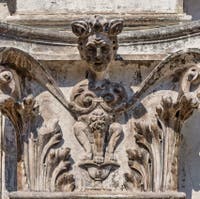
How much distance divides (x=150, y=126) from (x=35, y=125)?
61cm

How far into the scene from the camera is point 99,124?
45.3 ft

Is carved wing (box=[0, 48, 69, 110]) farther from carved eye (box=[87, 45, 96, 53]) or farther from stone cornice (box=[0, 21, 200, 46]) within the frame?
carved eye (box=[87, 45, 96, 53])

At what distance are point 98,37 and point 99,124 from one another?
49 centimetres

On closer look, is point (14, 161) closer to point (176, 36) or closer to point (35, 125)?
point (35, 125)

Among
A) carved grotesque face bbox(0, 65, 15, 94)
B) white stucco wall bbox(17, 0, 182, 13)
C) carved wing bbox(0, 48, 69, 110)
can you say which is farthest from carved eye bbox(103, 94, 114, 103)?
white stucco wall bbox(17, 0, 182, 13)

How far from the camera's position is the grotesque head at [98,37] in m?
13.6

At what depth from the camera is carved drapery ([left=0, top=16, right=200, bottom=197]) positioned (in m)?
13.8

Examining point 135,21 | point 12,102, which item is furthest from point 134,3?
point 12,102

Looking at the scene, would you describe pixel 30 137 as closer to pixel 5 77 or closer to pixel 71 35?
pixel 5 77

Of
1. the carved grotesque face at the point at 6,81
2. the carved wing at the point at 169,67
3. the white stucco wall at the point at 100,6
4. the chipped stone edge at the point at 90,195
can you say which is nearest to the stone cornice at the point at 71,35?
the carved wing at the point at 169,67

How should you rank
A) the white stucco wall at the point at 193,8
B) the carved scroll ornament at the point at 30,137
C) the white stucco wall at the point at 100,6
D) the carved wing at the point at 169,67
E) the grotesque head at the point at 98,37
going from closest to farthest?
the grotesque head at the point at 98,37 < the carved scroll ornament at the point at 30,137 < the carved wing at the point at 169,67 < the white stucco wall at the point at 100,6 < the white stucco wall at the point at 193,8

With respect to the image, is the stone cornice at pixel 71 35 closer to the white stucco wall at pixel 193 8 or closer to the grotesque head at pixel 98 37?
the grotesque head at pixel 98 37

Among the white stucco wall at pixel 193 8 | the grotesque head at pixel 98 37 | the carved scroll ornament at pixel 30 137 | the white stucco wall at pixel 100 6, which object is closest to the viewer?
the grotesque head at pixel 98 37

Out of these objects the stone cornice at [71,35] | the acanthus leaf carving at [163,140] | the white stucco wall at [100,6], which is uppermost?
the white stucco wall at [100,6]
